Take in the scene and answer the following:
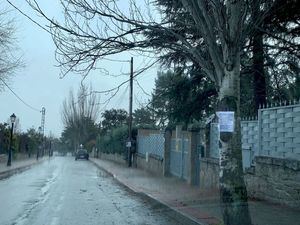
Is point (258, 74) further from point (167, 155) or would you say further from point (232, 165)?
point (232, 165)

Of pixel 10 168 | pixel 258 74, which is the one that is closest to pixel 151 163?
pixel 10 168

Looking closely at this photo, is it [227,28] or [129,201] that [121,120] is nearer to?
[129,201]

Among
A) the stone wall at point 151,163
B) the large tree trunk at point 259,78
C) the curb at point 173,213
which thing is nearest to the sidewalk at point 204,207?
the curb at point 173,213

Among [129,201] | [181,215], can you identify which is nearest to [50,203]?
[129,201]

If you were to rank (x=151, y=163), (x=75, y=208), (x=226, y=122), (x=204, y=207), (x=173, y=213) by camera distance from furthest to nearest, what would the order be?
(x=151, y=163) < (x=75, y=208) < (x=204, y=207) < (x=173, y=213) < (x=226, y=122)

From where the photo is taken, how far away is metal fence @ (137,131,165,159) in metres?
32.2

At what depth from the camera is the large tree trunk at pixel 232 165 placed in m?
10.3

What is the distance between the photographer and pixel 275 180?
47.5ft

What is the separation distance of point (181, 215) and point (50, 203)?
4.90 m

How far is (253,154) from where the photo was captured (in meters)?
17.0

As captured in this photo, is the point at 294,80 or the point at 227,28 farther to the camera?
the point at 294,80

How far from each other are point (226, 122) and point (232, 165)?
2.59 feet

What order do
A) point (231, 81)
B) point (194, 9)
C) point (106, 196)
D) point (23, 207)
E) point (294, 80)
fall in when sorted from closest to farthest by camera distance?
point (231, 81) → point (194, 9) → point (23, 207) → point (106, 196) → point (294, 80)

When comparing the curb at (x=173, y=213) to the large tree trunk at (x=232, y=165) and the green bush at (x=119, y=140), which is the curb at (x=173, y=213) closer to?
the large tree trunk at (x=232, y=165)
